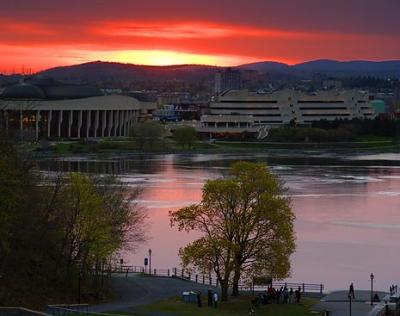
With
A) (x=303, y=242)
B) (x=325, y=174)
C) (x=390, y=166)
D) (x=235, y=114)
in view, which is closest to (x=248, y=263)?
(x=303, y=242)

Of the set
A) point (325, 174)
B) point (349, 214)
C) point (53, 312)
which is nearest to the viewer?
point (53, 312)

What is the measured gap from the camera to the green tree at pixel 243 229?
2038cm

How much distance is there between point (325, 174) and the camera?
67.4m

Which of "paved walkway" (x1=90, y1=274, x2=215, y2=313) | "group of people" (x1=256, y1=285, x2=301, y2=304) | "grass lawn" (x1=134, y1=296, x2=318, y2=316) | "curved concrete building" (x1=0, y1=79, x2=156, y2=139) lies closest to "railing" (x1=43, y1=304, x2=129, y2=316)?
"paved walkway" (x1=90, y1=274, x2=215, y2=313)

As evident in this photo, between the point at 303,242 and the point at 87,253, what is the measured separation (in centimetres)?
1457

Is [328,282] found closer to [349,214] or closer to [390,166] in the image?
[349,214]

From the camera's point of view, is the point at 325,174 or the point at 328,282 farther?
the point at 325,174

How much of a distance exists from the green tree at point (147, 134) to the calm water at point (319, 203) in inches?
241

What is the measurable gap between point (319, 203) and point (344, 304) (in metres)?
26.6

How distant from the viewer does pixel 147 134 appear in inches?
3812

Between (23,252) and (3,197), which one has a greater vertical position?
(3,197)

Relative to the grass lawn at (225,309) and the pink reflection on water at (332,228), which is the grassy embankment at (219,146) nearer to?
the pink reflection on water at (332,228)

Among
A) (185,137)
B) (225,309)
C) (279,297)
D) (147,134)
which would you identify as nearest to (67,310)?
(225,309)

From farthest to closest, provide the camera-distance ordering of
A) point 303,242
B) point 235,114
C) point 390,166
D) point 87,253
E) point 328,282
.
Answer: point 235,114, point 390,166, point 303,242, point 328,282, point 87,253
